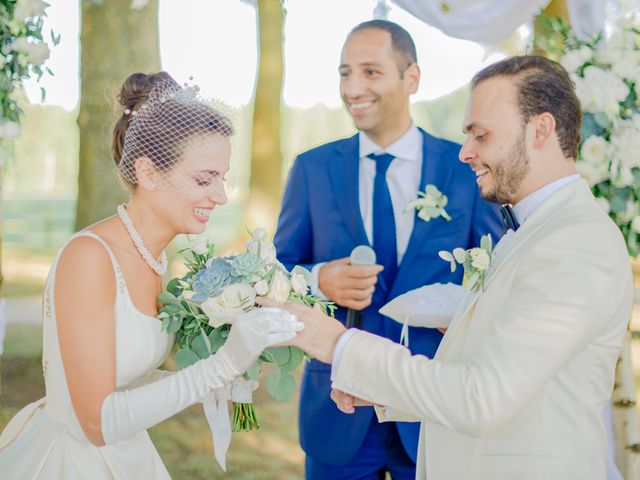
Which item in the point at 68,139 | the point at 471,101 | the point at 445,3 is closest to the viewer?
the point at 471,101

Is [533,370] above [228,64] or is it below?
below

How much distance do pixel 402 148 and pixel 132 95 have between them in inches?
58.3

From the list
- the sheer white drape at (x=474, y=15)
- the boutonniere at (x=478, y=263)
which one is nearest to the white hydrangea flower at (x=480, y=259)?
the boutonniere at (x=478, y=263)

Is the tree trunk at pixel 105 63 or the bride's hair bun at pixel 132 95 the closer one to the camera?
the bride's hair bun at pixel 132 95

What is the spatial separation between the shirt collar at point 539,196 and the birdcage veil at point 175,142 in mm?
917

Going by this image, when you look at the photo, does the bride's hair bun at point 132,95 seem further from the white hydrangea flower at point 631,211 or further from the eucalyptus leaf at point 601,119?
the white hydrangea flower at point 631,211

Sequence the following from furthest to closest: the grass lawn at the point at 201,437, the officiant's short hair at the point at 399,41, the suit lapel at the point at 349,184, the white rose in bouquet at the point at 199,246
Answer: the grass lawn at the point at 201,437, the officiant's short hair at the point at 399,41, the suit lapel at the point at 349,184, the white rose in bouquet at the point at 199,246

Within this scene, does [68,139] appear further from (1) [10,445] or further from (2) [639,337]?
(2) [639,337]

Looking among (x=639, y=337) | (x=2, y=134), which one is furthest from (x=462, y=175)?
(x=639, y=337)

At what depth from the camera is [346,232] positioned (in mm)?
3346

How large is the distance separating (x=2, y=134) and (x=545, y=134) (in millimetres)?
2144

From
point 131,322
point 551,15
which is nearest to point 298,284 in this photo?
point 131,322

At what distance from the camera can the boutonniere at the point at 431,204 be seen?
3264 mm

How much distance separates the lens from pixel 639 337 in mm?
6156
